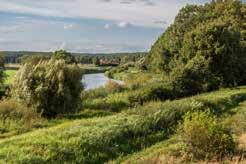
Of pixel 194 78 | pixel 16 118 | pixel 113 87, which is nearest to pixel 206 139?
pixel 16 118

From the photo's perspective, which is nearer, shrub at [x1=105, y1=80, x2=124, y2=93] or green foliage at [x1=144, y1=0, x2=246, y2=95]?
shrub at [x1=105, y1=80, x2=124, y2=93]

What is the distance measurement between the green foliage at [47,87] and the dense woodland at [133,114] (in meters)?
0.06

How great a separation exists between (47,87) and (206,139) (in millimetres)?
14476

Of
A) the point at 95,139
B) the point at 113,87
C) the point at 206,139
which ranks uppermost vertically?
the point at 206,139

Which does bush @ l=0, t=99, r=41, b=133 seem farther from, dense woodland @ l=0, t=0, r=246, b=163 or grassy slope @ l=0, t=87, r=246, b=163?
grassy slope @ l=0, t=87, r=246, b=163

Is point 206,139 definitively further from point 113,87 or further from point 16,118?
point 113,87

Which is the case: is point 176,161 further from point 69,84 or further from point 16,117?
point 69,84

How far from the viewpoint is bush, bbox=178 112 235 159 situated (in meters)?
15.9

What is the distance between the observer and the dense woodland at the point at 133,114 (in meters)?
16.3

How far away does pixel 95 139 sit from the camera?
1875 cm

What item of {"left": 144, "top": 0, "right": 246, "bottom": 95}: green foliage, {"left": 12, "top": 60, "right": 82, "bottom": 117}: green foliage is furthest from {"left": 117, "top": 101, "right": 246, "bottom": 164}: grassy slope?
{"left": 144, "top": 0, "right": 246, "bottom": 95}: green foliage

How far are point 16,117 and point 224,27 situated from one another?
2968cm

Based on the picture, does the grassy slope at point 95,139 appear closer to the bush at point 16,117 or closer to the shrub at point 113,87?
the bush at point 16,117

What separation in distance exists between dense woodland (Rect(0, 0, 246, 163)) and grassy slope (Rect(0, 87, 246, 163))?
4cm
